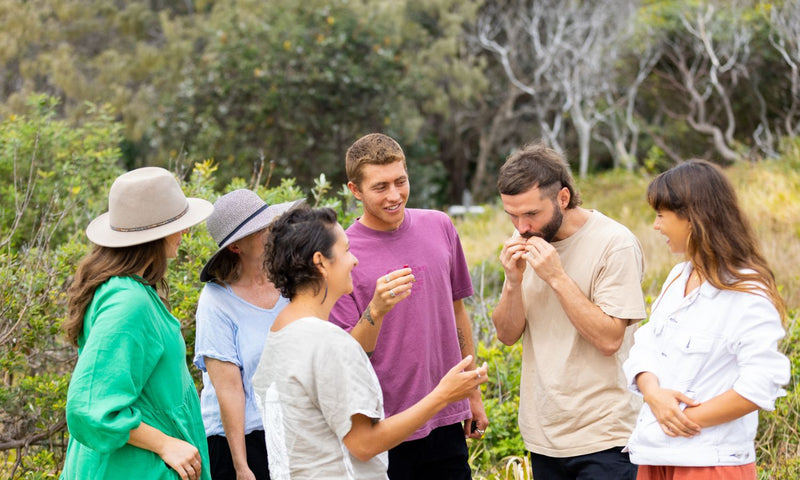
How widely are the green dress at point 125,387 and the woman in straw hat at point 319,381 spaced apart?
1.46 feet

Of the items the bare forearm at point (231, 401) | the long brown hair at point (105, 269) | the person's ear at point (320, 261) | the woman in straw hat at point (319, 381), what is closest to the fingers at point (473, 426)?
the bare forearm at point (231, 401)

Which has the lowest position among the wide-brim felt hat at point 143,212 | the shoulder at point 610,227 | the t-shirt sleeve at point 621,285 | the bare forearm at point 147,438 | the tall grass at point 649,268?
the tall grass at point 649,268

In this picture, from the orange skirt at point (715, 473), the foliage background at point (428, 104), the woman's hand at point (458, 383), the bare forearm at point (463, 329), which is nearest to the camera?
the woman's hand at point (458, 383)

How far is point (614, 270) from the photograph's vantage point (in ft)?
10.5

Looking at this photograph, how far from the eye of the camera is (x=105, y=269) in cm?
284

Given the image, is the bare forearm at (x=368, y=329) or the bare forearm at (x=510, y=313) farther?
the bare forearm at (x=510, y=313)

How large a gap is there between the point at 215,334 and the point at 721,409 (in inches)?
76.6

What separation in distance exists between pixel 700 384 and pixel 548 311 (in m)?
0.75

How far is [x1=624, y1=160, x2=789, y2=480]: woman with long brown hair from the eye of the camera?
2.64 metres

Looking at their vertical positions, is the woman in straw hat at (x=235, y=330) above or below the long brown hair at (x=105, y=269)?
below

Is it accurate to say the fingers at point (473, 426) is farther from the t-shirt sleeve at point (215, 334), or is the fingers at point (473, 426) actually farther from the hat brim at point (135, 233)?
the hat brim at point (135, 233)

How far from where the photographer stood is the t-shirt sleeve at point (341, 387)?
2.41 meters

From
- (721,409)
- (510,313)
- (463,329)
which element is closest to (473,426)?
(463,329)

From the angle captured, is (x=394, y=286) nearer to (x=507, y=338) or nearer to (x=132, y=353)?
(x=507, y=338)
